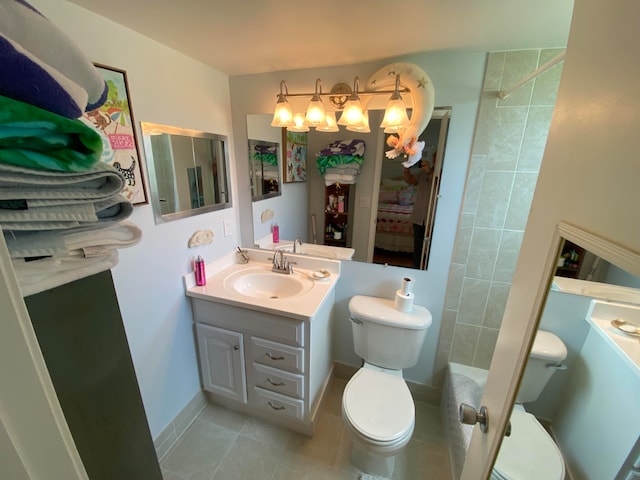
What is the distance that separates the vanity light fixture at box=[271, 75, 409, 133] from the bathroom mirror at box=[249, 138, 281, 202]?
32 centimetres

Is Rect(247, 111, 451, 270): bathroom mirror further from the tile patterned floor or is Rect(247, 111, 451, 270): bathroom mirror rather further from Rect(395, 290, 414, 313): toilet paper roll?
the tile patterned floor

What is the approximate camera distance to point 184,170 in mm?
1407

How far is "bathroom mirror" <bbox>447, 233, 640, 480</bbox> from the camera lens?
48 centimetres

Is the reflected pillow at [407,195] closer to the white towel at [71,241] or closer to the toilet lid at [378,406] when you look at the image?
the toilet lid at [378,406]

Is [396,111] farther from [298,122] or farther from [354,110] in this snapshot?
[298,122]

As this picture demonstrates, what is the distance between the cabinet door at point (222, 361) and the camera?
1.49m

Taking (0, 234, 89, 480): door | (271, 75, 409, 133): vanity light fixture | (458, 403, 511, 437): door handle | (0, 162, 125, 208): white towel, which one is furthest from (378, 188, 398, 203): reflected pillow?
(0, 234, 89, 480): door

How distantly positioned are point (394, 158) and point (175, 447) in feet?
6.86

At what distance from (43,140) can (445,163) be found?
4.89 ft

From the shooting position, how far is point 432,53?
1.26 m

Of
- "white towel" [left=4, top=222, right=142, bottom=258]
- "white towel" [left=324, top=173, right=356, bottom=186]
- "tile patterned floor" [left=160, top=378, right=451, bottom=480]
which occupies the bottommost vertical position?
"tile patterned floor" [left=160, top=378, right=451, bottom=480]

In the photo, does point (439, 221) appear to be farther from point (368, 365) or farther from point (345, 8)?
point (345, 8)

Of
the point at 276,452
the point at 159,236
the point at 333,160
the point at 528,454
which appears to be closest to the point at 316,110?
the point at 333,160

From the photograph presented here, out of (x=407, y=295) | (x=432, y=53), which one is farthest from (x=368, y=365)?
(x=432, y=53)
